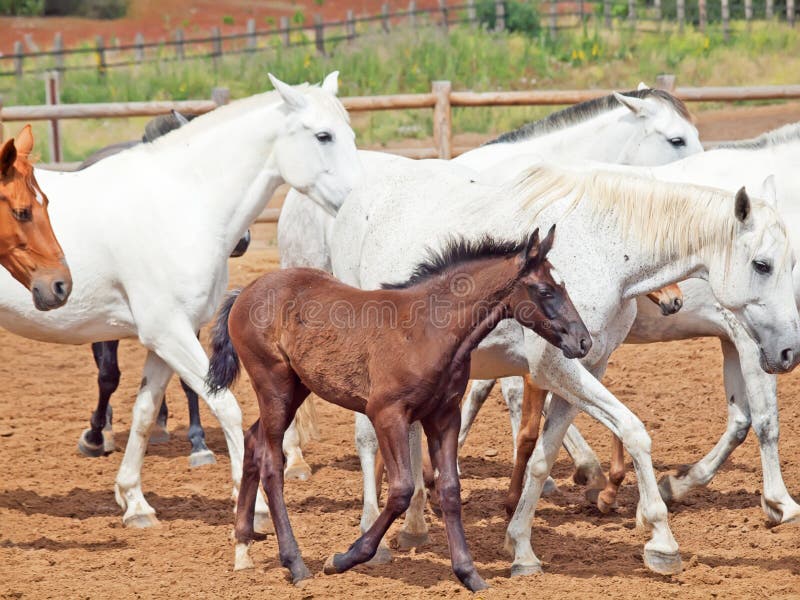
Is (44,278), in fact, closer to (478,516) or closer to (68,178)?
(68,178)

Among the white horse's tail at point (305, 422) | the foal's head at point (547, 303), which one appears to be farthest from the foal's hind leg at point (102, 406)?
the foal's head at point (547, 303)

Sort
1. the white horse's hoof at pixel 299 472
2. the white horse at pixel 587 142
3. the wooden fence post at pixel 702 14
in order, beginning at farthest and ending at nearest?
1. the wooden fence post at pixel 702 14
2. the white horse at pixel 587 142
3. the white horse's hoof at pixel 299 472

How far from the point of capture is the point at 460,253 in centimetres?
462

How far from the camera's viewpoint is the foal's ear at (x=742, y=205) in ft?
15.1

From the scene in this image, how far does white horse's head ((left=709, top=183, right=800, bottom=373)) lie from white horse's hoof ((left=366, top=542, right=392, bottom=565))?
1.80 m

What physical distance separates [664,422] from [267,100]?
3.42 meters

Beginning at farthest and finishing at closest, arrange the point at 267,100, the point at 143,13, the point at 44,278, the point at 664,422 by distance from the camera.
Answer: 1. the point at 143,13
2. the point at 664,422
3. the point at 267,100
4. the point at 44,278

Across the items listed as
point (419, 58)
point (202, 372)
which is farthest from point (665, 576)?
point (419, 58)

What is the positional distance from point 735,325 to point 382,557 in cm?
221

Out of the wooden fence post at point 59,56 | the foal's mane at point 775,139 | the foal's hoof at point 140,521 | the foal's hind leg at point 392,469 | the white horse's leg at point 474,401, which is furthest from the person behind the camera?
the wooden fence post at point 59,56

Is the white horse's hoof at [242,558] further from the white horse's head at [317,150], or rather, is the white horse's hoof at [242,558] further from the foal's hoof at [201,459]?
the foal's hoof at [201,459]

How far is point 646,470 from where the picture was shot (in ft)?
15.5

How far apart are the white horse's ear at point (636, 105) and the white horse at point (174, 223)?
2.00 meters

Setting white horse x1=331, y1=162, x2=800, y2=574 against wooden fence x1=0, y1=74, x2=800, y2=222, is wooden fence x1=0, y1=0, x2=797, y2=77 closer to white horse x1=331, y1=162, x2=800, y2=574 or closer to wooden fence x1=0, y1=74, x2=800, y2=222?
wooden fence x1=0, y1=74, x2=800, y2=222
